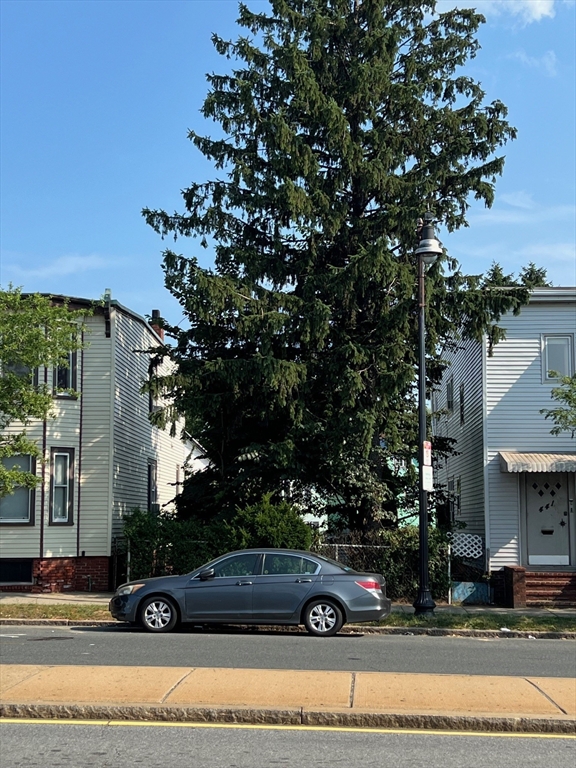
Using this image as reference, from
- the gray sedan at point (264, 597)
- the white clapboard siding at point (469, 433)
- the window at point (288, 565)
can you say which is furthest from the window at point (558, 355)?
the window at point (288, 565)

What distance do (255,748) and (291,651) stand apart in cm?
559

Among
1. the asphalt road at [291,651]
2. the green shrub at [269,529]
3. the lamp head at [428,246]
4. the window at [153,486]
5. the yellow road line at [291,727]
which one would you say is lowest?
the asphalt road at [291,651]

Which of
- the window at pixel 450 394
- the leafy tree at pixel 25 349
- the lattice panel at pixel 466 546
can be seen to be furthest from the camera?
the window at pixel 450 394

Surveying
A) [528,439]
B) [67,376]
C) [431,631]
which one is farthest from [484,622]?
[67,376]

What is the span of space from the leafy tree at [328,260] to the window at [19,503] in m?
4.01

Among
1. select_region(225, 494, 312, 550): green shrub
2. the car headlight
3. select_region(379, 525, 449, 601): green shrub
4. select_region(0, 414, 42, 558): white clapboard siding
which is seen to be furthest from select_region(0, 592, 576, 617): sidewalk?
the car headlight

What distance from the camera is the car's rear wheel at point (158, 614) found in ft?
50.8

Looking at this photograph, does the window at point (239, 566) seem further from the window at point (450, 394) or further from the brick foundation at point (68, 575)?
the window at point (450, 394)

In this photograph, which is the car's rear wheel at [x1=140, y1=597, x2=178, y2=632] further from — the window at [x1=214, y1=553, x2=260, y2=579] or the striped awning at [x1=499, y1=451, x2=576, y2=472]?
the striped awning at [x1=499, y1=451, x2=576, y2=472]

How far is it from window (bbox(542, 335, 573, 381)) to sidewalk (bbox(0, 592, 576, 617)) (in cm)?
571

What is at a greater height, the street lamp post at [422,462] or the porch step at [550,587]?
the street lamp post at [422,462]

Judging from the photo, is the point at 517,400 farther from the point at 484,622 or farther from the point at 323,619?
the point at 323,619

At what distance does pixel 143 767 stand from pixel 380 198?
1797 cm

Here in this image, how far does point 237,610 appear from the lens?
15453 millimetres
